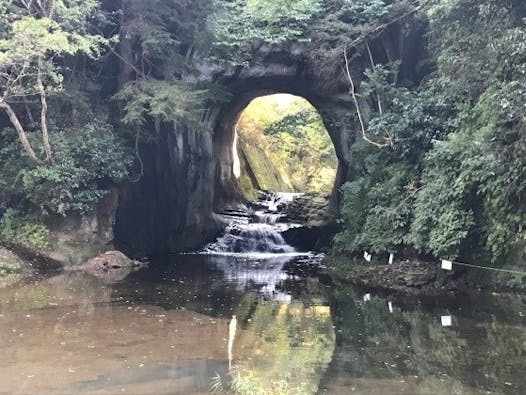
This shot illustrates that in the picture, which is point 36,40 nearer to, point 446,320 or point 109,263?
point 109,263

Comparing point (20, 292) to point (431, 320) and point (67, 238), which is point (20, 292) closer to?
point (67, 238)

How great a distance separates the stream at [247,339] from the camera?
5.64 meters

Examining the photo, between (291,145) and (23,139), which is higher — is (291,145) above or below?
above

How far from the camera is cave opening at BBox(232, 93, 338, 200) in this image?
1131 inches

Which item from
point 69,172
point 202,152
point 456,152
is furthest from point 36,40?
point 456,152

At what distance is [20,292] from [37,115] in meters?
6.51

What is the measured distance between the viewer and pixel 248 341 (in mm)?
7387

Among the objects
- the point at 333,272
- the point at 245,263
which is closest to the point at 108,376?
the point at 333,272

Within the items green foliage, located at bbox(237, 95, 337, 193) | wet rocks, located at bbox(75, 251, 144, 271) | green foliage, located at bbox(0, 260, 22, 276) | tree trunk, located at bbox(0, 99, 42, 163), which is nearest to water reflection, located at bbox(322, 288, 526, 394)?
wet rocks, located at bbox(75, 251, 144, 271)

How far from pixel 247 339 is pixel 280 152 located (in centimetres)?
2559

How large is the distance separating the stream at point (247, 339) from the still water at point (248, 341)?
0.02 metres

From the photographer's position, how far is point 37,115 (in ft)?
50.0

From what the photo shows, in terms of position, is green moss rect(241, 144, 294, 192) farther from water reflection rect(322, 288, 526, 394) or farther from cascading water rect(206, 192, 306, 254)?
water reflection rect(322, 288, 526, 394)

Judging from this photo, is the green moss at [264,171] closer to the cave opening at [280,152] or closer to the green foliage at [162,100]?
the cave opening at [280,152]
